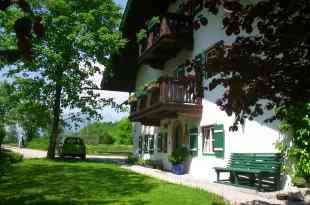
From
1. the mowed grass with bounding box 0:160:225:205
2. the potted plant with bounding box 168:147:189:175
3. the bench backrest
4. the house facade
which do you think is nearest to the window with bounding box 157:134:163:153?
the house facade

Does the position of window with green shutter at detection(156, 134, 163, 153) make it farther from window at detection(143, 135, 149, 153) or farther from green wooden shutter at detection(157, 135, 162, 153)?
window at detection(143, 135, 149, 153)

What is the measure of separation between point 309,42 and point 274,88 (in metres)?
0.99

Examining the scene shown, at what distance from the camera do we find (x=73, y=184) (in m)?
13.9

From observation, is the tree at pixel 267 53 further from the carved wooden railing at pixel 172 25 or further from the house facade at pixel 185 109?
the carved wooden railing at pixel 172 25

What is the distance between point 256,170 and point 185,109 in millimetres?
6113

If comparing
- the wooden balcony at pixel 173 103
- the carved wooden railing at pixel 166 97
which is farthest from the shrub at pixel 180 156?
the carved wooden railing at pixel 166 97

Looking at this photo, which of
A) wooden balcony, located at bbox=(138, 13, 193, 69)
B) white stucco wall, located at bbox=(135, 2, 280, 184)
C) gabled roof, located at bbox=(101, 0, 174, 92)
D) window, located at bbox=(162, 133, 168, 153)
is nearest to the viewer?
white stucco wall, located at bbox=(135, 2, 280, 184)

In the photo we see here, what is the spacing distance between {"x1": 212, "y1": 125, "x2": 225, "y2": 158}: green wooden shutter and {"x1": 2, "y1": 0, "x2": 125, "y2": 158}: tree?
14.1 m

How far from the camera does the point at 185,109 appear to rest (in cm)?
1878

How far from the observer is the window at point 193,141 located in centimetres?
1930

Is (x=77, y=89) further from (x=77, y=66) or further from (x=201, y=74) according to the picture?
(x=201, y=74)

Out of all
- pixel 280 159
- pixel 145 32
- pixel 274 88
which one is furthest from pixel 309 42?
pixel 145 32

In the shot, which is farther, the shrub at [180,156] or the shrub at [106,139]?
the shrub at [106,139]

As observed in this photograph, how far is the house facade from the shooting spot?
15117 millimetres
